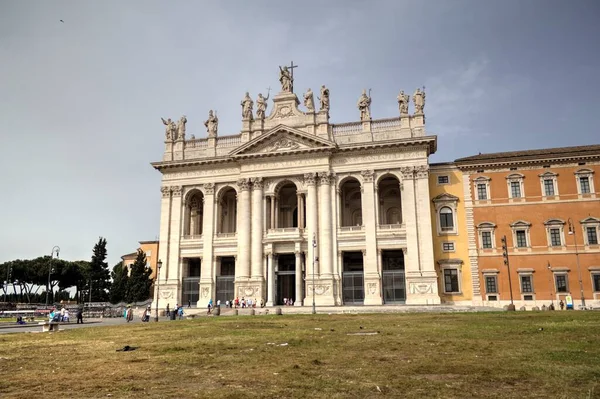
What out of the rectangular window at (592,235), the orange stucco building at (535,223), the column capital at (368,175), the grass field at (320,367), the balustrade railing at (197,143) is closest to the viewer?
the grass field at (320,367)

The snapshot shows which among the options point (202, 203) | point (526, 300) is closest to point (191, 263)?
point (202, 203)

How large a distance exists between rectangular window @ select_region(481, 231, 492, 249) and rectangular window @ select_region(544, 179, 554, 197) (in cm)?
668

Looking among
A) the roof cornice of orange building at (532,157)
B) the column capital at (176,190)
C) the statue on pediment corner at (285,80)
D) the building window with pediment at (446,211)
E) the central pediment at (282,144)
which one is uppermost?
the statue on pediment corner at (285,80)

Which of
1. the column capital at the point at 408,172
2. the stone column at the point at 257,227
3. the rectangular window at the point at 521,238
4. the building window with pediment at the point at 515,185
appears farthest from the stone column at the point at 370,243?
the rectangular window at the point at 521,238

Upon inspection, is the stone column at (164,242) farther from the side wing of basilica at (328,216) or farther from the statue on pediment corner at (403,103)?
the statue on pediment corner at (403,103)

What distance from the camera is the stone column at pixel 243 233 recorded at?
5134 centimetres

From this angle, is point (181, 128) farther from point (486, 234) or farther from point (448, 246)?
point (486, 234)

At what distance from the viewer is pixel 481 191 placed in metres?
50.0

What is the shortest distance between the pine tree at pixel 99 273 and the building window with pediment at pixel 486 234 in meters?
52.8

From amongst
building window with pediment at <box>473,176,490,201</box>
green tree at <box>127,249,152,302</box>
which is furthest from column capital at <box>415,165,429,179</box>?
green tree at <box>127,249,152,302</box>

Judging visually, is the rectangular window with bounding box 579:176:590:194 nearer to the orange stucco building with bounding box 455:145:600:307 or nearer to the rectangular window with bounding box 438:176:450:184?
the orange stucco building with bounding box 455:145:600:307

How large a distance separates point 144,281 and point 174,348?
50299mm

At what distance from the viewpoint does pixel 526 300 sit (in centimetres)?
4653

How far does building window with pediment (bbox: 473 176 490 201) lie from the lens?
49.8m
